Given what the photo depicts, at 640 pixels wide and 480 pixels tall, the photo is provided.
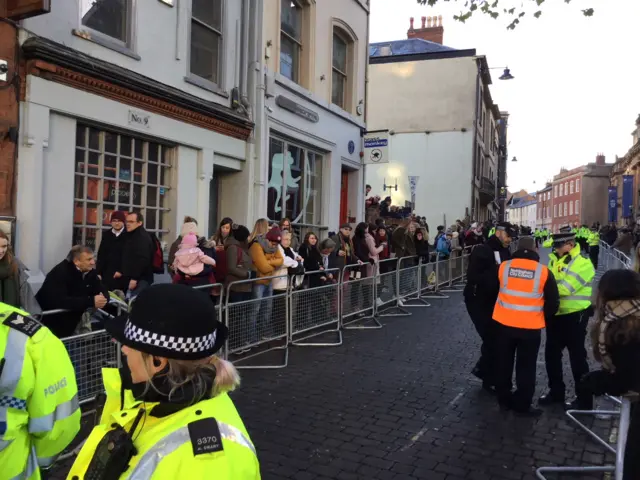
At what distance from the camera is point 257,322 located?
7.55 meters

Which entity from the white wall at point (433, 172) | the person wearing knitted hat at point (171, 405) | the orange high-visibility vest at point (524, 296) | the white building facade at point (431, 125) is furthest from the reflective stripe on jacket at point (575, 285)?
the white wall at point (433, 172)

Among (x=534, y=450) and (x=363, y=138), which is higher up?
(x=363, y=138)

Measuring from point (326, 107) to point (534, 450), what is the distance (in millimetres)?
10848

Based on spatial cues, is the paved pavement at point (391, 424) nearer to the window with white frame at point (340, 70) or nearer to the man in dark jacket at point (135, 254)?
the man in dark jacket at point (135, 254)

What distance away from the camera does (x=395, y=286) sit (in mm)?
11625

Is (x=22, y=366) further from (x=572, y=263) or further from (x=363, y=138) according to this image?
(x=363, y=138)

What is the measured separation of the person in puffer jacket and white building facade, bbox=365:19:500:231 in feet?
74.7

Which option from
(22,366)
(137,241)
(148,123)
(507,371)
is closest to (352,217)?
(148,123)

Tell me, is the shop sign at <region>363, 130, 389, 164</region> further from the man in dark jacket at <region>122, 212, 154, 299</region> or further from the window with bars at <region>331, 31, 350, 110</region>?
the man in dark jacket at <region>122, 212, 154, 299</region>

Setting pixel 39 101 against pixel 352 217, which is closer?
pixel 39 101

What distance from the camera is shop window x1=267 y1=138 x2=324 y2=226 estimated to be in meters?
12.3

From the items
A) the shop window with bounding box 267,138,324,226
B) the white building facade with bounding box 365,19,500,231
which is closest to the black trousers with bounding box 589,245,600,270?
the white building facade with bounding box 365,19,500,231

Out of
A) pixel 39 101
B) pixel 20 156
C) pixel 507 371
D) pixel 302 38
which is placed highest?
pixel 302 38

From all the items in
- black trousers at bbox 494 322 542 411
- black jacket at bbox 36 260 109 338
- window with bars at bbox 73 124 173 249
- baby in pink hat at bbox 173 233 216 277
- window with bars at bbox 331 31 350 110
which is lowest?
black trousers at bbox 494 322 542 411
